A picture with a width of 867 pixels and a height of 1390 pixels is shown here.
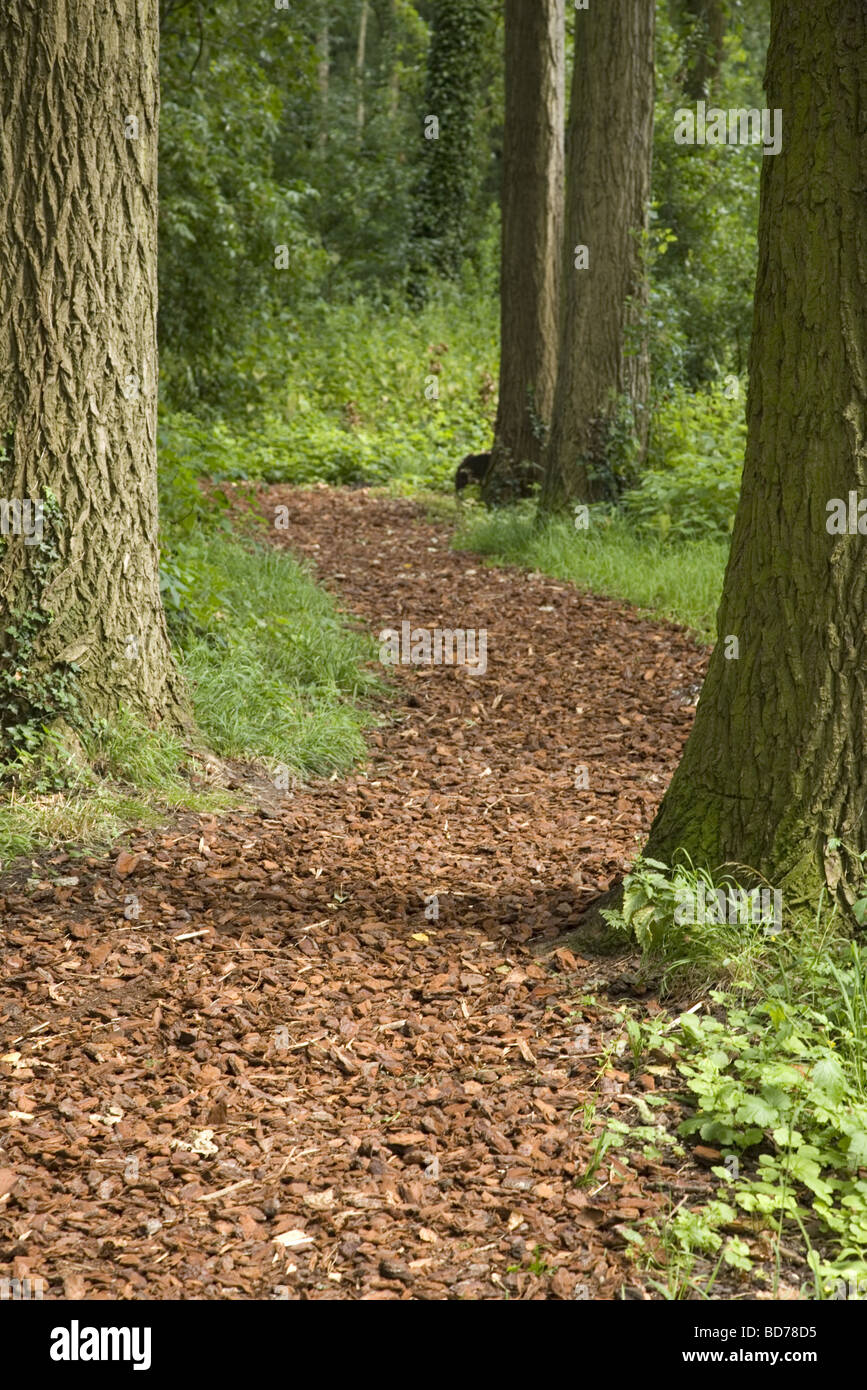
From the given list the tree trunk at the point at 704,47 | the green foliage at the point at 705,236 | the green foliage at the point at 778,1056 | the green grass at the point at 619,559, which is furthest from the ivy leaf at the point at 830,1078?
the tree trunk at the point at 704,47

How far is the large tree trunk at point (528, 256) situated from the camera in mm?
11117

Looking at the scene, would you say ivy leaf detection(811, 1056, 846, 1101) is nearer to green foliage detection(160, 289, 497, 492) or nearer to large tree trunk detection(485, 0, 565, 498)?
green foliage detection(160, 289, 497, 492)

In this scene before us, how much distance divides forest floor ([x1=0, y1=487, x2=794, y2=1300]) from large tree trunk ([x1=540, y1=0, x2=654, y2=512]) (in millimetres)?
4713

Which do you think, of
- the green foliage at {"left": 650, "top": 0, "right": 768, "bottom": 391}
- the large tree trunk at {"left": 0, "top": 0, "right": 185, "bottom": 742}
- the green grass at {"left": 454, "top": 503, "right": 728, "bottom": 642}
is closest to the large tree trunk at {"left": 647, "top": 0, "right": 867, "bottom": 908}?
the large tree trunk at {"left": 0, "top": 0, "right": 185, "bottom": 742}

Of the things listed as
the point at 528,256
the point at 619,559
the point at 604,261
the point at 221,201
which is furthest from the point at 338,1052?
the point at 221,201

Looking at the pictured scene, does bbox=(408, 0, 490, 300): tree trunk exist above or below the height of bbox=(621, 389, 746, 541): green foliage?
above

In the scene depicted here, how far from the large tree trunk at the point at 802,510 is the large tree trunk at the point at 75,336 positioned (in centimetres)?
232

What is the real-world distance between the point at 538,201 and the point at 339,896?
8749 millimetres

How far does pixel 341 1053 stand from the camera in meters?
3.29

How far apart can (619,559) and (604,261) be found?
8.39 ft

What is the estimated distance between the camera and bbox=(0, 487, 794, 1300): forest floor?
102 inches

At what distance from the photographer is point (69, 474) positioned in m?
4.54

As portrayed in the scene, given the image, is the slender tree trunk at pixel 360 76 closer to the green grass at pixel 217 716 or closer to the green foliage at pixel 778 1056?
the green grass at pixel 217 716

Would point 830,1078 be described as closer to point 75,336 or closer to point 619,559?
point 75,336
